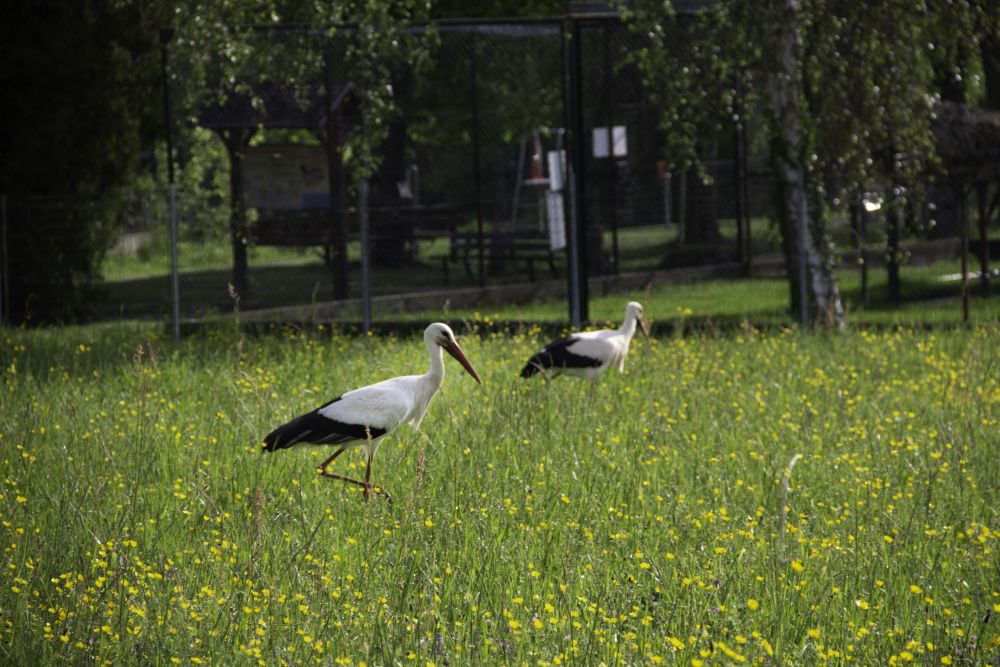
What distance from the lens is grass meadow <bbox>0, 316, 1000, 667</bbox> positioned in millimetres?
5258

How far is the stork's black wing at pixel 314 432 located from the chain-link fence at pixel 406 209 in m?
7.88

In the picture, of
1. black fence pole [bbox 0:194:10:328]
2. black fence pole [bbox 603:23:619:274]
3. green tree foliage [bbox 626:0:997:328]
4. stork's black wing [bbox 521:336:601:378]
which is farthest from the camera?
black fence pole [bbox 603:23:619:274]

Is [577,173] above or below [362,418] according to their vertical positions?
above

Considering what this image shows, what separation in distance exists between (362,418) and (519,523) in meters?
1.34

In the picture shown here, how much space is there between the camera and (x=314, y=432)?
7797 millimetres

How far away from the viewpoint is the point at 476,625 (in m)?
5.43

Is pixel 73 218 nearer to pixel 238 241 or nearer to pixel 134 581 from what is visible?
pixel 238 241

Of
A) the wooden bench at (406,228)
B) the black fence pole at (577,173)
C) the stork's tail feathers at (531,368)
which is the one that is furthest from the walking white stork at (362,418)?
the wooden bench at (406,228)

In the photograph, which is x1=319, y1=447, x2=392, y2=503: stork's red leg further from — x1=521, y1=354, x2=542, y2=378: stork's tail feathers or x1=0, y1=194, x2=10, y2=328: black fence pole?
x1=0, y1=194, x2=10, y2=328: black fence pole

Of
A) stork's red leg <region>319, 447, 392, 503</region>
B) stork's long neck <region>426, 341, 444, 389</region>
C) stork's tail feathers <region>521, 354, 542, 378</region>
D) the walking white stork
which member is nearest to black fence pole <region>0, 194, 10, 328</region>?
stork's tail feathers <region>521, 354, 542, 378</region>

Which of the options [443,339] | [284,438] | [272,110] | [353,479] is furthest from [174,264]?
[284,438]

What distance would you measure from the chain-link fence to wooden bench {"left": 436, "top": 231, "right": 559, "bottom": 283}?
20 mm

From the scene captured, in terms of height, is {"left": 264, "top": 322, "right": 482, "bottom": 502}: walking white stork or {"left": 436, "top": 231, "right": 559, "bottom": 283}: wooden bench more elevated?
{"left": 436, "top": 231, "right": 559, "bottom": 283}: wooden bench

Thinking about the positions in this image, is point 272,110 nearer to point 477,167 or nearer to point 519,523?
point 477,167
